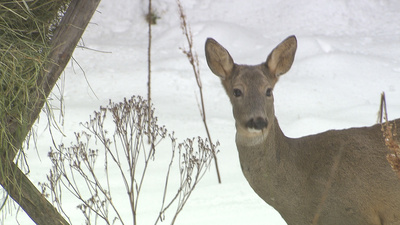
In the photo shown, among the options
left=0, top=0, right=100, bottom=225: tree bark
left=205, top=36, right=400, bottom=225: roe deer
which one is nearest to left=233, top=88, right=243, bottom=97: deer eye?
left=205, top=36, right=400, bottom=225: roe deer

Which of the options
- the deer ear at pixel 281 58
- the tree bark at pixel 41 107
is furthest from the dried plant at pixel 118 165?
the deer ear at pixel 281 58

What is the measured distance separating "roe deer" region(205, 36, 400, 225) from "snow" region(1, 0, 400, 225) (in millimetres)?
1659

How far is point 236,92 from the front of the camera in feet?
14.0

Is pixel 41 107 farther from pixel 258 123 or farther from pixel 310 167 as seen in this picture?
pixel 310 167

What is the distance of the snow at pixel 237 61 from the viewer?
23.2 feet

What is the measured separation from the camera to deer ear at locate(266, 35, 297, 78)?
4496mm

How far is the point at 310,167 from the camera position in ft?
14.2

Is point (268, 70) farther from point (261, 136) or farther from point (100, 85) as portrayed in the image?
point (100, 85)

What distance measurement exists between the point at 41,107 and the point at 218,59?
105 centimetres

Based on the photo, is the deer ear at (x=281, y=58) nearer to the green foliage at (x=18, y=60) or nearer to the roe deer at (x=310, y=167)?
the roe deer at (x=310, y=167)

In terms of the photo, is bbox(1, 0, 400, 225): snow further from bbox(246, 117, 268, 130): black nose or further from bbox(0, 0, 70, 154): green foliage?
bbox(246, 117, 268, 130): black nose

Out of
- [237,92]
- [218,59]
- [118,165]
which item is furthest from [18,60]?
[237,92]

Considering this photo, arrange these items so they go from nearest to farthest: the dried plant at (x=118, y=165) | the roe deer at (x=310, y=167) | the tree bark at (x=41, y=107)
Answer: the roe deer at (x=310, y=167) → the tree bark at (x=41, y=107) → the dried plant at (x=118, y=165)

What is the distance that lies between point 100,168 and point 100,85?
2.20 m
